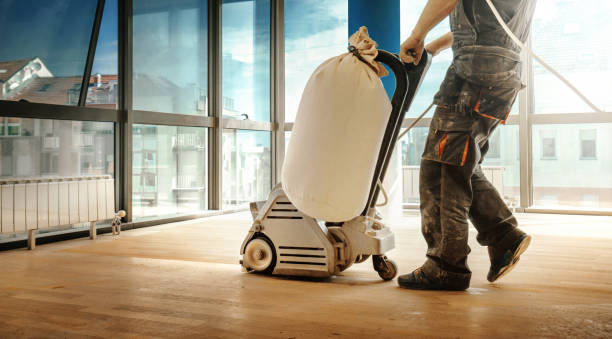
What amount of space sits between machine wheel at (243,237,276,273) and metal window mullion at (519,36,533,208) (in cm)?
424

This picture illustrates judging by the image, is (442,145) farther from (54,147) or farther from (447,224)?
(54,147)

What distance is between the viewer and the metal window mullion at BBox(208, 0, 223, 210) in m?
5.58

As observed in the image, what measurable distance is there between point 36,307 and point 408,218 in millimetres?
3711

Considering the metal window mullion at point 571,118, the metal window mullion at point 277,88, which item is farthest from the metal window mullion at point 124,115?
the metal window mullion at point 571,118

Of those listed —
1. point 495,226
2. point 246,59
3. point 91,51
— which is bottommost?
point 495,226

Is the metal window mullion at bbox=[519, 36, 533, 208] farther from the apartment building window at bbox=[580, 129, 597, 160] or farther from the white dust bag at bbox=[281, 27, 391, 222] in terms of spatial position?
the white dust bag at bbox=[281, 27, 391, 222]

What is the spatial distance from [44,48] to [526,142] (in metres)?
4.79

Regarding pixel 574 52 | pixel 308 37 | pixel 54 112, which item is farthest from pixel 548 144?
pixel 54 112

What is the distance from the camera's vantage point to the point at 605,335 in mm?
1410

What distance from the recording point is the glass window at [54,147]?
3496mm

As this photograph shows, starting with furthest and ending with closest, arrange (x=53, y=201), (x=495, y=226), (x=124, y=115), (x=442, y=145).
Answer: (x=124, y=115) → (x=53, y=201) → (x=495, y=226) → (x=442, y=145)

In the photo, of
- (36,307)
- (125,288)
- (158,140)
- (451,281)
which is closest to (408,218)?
(158,140)

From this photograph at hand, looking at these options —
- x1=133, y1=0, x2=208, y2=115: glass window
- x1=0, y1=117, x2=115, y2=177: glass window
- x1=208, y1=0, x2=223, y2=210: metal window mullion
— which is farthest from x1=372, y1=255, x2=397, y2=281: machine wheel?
x1=208, y1=0, x2=223, y2=210: metal window mullion

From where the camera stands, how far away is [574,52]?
5.52 metres
